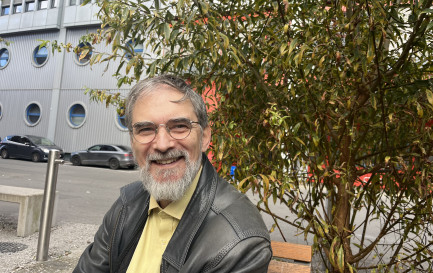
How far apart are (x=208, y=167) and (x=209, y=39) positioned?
0.87m

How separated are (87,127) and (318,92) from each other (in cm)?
2205

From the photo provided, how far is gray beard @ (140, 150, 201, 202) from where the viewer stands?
1750 millimetres

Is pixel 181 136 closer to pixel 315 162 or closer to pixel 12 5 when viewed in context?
pixel 315 162

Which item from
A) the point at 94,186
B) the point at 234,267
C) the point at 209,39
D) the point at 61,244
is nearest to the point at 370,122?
the point at 209,39

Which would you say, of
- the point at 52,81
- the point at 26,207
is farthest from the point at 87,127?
the point at 26,207

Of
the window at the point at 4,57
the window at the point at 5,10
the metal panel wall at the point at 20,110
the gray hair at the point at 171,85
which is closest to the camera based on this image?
the gray hair at the point at 171,85

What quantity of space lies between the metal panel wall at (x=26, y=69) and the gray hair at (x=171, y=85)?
24.9 meters

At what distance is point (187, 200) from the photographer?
5.90ft

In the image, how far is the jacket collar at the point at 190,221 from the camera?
156 centimetres

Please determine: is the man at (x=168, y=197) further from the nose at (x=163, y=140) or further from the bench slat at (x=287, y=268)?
the bench slat at (x=287, y=268)

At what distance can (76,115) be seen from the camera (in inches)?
943

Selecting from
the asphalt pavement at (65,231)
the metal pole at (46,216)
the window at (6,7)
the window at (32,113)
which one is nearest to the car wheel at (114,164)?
the asphalt pavement at (65,231)

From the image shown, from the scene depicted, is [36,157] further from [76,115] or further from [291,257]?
[291,257]

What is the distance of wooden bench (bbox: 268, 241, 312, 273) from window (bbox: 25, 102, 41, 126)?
25.6m
